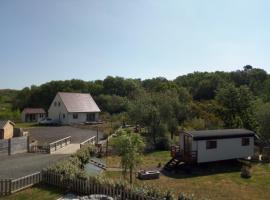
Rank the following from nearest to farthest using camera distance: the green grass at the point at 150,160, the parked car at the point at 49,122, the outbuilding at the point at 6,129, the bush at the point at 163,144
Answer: the green grass at the point at 150,160, the outbuilding at the point at 6,129, the bush at the point at 163,144, the parked car at the point at 49,122

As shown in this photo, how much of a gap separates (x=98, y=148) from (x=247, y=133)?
48.5ft

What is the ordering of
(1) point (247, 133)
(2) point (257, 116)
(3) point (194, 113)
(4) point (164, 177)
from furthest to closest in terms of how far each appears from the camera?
(3) point (194, 113) < (2) point (257, 116) < (1) point (247, 133) < (4) point (164, 177)

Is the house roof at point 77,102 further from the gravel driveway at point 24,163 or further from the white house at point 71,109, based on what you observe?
the gravel driveway at point 24,163

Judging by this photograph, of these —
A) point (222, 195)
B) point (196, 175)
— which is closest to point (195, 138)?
point (196, 175)

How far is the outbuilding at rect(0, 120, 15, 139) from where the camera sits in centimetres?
3538

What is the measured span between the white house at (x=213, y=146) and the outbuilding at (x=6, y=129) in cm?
1841

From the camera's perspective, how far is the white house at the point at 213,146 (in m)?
29.2

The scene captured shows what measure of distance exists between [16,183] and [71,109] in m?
44.8

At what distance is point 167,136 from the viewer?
39.4 metres

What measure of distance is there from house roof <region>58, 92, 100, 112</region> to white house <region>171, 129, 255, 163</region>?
119 ft

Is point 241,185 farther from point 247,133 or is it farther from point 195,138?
point 247,133

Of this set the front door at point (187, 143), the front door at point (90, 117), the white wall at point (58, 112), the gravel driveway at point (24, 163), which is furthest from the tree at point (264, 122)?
the front door at point (90, 117)

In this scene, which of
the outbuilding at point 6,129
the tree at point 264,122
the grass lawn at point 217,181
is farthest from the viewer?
the tree at point 264,122

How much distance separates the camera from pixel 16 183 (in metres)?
18.1
